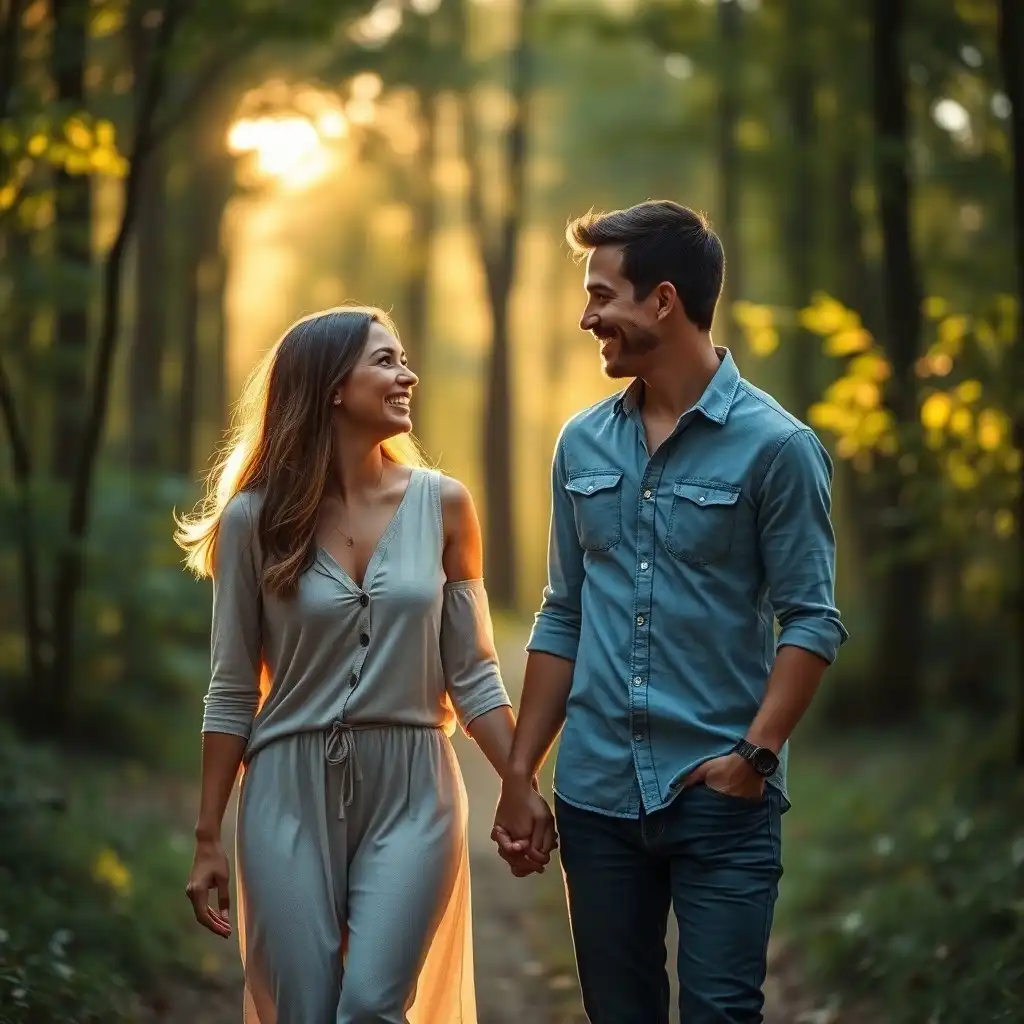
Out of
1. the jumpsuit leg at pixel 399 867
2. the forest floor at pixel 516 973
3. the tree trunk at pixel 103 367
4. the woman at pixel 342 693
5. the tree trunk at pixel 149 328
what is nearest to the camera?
the jumpsuit leg at pixel 399 867

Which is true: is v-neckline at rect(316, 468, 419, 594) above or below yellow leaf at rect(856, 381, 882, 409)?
below

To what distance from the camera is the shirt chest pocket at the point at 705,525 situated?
13.6ft

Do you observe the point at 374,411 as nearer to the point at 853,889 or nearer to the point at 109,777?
the point at 853,889

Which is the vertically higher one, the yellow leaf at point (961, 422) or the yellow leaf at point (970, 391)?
the yellow leaf at point (970, 391)

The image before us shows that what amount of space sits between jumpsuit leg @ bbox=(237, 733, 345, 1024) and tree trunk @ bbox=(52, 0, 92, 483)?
17.5ft

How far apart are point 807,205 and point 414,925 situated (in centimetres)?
1414

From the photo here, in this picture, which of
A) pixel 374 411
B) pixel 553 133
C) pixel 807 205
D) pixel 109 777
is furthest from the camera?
pixel 553 133

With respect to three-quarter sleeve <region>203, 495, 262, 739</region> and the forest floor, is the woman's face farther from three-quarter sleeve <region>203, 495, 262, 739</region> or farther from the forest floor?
the forest floor

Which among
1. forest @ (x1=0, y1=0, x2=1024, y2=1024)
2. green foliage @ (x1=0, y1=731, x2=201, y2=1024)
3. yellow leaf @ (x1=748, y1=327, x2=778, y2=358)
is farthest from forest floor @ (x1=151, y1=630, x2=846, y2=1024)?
yellow leaf @ (x1=748, y1=327, x2=778, y2=358)

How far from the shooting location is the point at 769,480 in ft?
13.5

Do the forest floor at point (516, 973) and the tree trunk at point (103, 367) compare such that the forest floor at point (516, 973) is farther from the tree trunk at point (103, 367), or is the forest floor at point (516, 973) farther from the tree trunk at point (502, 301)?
the tree trunk at point (502, 301)

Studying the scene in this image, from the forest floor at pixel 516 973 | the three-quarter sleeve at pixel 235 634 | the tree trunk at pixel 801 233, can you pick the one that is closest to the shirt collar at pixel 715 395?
the three-quarter sleeve at pixel 235 634

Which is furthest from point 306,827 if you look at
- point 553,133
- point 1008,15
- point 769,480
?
point 553,133

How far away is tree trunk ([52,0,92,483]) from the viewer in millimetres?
9820
